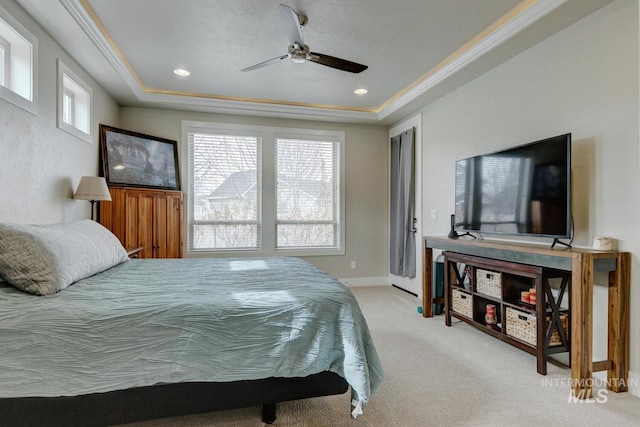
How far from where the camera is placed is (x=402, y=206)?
197 inches

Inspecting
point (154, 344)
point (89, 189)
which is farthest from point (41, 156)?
point (154, 344)

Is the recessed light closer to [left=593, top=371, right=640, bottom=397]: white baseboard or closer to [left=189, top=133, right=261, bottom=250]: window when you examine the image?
[left=189, top=133, right=261, bottom=250]: window

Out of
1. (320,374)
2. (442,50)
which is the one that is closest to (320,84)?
(442,50)

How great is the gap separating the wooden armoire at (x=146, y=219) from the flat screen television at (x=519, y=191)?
3294 millimetres

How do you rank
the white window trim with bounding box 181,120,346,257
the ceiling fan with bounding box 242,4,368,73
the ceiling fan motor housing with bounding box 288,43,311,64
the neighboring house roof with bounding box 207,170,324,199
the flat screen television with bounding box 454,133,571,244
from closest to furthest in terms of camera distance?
the ceiling fan with bounding box 242,4,368,73
the flat screen television with bounding box 454,133,571,244
the ceiling fan motor housing with bounding box 288,43,311,64
the white window trim with bounding box 181,120,346,257
the neighboring house roof with bounding box 207,170,324,199

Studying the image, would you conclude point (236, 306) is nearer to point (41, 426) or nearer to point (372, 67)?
point (41, 426)

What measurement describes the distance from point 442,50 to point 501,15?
0.63 m

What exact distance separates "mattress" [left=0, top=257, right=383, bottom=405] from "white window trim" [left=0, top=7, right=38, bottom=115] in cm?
138

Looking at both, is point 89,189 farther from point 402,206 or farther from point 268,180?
point 402,206

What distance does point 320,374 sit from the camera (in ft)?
5.56

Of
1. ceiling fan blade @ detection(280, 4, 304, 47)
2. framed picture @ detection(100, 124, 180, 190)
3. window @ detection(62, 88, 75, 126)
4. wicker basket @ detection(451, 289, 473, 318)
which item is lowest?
wicker basket @ detection(451, 289, 473, 318)

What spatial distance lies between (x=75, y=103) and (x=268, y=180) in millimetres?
2428

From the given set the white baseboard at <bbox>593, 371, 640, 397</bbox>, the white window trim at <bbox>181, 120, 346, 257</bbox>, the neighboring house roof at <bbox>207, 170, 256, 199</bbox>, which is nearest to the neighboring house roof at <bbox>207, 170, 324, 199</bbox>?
the neighboring house roof at <bbox>207, 170, 256, 199</bbox>

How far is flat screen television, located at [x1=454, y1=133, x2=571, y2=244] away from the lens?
2.40 m
